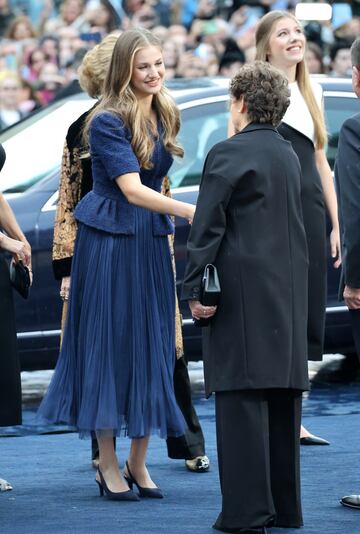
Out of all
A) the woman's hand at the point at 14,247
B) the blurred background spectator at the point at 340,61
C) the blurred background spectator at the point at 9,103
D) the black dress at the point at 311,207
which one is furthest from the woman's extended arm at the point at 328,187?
the blurred background spectator at the point at 340,61

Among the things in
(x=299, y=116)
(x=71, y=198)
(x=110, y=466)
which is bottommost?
(x=110, y=466)

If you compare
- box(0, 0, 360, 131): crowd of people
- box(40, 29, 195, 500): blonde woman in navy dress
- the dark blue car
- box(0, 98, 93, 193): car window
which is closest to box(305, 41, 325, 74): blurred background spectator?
box(0, 0, 360, 131): crowd of people

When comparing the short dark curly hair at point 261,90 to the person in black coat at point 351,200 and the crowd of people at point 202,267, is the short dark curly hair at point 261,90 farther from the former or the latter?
the person in black coat at point 351,200

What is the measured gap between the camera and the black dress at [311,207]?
22.6ft

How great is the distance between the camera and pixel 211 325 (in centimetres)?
539

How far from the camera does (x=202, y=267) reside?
5246 mm

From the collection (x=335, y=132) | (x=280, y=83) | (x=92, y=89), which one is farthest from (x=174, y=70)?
(x=280, y=83)

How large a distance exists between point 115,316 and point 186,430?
950 mm

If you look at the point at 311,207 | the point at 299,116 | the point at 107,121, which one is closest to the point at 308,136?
the point at 299,116

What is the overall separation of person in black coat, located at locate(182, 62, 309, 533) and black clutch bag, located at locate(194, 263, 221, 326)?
0.03 m

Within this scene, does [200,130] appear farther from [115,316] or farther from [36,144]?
[115,316]

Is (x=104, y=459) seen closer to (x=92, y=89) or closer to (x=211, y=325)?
(x=211, y=325)

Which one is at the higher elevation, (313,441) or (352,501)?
(352,501)

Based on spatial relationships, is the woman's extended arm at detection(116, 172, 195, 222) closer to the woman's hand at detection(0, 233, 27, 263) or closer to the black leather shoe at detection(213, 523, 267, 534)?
the woman's hand at detection(0, 233, 27, 263)
